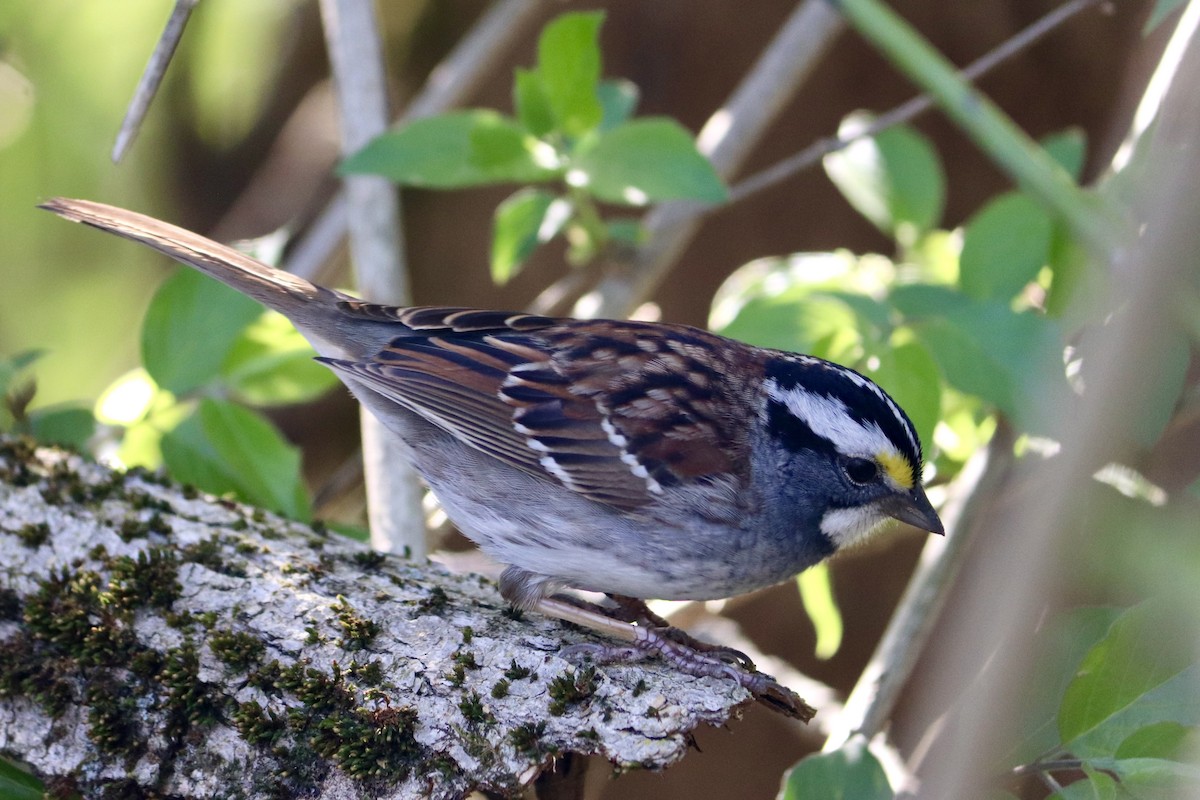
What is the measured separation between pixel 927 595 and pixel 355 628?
5.36 feet

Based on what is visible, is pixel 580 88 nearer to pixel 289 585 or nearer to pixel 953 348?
pixel 953 348

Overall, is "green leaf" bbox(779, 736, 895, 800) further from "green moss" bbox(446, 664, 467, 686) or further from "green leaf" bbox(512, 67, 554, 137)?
"green leaf" bbox(512, 67, 554, 137)

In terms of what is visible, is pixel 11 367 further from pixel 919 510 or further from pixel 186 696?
pixel 919 510

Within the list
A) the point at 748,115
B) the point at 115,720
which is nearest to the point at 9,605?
the point at 115,720

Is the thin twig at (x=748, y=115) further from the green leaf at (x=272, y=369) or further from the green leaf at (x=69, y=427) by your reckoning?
the green leaf at (x=69, y=427)

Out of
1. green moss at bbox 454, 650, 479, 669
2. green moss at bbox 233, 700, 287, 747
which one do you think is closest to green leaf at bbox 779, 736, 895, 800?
green moss at bbox 454, 650, 479, 669

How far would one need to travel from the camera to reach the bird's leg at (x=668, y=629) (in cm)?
229

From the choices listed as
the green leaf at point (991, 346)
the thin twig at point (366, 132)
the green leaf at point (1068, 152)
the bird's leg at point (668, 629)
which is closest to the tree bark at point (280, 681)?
the bird's leg at point (668, 629)

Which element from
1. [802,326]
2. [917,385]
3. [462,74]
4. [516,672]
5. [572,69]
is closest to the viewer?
[516,672]

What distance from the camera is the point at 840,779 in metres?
2.01

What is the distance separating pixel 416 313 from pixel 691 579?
41.2 inches

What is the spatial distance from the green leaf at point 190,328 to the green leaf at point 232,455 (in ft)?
0.34

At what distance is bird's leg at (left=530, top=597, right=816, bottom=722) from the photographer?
82.7 inches

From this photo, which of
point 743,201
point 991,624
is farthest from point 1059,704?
point 743,201
